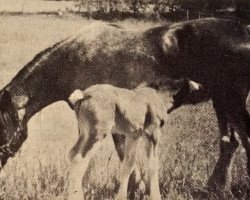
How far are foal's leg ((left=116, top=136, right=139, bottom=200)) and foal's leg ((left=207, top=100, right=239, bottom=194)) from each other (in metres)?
0.23

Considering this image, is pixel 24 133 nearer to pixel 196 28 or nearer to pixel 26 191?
pixel 26 191

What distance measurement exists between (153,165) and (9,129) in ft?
1.30

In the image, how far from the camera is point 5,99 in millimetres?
1577

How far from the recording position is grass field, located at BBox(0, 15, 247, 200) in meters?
1.55

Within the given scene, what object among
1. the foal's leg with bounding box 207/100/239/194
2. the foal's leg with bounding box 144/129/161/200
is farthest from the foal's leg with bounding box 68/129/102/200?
the foal's leg with bounding box 207/100/239/194

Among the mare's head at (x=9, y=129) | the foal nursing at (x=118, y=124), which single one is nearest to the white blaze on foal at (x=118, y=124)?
the foal nursing at (x=118, y=124)

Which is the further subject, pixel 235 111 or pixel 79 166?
pixel 235 111

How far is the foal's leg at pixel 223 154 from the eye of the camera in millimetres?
1615

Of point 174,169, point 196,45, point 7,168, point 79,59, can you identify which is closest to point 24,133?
point 7,168

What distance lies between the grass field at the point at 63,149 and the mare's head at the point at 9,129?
20mm

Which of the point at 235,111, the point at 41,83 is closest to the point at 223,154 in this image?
the point at 235,111

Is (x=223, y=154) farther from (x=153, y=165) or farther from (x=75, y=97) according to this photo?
(x=75, y=97)

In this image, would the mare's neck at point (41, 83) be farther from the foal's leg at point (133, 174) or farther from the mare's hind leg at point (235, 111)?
the mare's hind leg at point (235, 111)

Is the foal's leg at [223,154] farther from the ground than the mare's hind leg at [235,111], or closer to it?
closer to it
